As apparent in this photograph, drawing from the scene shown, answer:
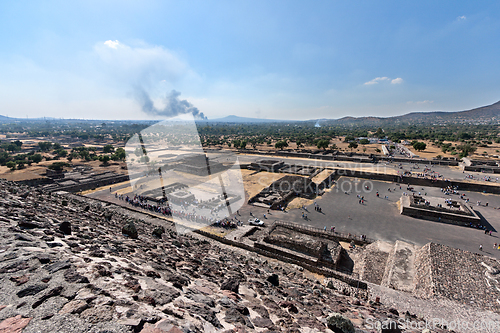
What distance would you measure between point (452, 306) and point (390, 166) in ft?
136

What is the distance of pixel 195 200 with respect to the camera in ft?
87.0

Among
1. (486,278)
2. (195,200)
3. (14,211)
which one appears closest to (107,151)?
(195,200)

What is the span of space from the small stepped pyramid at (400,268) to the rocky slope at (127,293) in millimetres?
4034

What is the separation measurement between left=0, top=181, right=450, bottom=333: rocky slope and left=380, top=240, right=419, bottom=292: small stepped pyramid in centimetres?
403

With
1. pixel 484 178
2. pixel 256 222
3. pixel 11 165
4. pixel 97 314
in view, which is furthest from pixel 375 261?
pixel 11 165

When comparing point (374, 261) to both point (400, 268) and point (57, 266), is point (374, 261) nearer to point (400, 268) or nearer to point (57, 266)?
point (400, 268)

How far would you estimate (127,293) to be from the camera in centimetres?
448

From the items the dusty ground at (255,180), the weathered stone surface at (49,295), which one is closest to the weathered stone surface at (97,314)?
the weathered stone surface at (49,295)

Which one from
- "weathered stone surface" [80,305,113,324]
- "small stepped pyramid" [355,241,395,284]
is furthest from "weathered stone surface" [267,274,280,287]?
"small stepped pyramid" [355,241,395,284]

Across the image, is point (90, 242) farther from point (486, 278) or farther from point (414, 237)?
point (414, 237)

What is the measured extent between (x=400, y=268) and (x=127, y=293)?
15.5 m

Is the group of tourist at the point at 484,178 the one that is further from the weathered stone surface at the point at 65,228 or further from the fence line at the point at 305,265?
the weathered stone surface at the point at 65,228

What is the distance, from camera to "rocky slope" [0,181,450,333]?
138 inches

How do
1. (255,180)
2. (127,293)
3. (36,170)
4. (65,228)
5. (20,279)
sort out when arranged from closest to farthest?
(20,279) < (127,293) < (65,228) < (255,180) < (36,170)
